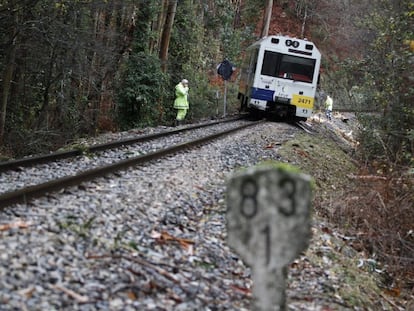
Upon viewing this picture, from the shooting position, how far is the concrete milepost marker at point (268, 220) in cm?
225

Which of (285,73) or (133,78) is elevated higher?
(285,73)

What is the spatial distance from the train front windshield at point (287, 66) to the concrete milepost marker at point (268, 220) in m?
18.3

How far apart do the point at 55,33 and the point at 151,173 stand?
8.45 m

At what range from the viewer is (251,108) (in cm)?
2198

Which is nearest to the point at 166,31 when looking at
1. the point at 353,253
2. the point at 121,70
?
the point at 121,70

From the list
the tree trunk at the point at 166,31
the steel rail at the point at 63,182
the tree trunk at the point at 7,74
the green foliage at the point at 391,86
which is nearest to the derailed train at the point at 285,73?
the green foliage at the point at 391,86

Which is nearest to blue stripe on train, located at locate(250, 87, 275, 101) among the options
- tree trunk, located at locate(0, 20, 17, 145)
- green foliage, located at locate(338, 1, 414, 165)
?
green foliage, located at locate(338, 1, 414, 165)

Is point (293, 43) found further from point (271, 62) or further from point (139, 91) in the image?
point (139, 91)

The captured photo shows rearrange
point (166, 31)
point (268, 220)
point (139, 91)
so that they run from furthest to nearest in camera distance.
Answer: point (166, 31) → point (139, 91) → point (268, 220)

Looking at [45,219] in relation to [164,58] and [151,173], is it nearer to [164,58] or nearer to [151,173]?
[151,173]

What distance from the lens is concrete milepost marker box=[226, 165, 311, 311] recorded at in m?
2.25

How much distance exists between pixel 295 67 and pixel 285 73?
1.54 ft

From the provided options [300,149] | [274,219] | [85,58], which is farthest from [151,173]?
[85,58]

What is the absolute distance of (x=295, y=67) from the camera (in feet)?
66.5
